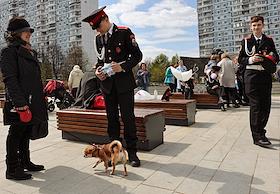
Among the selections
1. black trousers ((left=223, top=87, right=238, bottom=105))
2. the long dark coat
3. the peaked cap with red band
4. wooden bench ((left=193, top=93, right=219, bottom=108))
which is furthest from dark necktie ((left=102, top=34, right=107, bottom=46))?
black trousers ((left=223, top=87, right=238, bottom=105))

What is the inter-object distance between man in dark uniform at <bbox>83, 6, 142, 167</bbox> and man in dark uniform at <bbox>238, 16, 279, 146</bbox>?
1.81m

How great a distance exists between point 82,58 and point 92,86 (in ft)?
162

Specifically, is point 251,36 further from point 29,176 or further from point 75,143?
point 29,176

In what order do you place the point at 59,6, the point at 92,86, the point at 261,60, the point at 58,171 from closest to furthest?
1. the point at 58,171
2. the point at 261,60
3. the point at 92,86
4. the point at 59,6

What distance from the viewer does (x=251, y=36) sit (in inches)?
175

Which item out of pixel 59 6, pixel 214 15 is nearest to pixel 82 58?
pixel 59 6

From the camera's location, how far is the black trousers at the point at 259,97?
432cm

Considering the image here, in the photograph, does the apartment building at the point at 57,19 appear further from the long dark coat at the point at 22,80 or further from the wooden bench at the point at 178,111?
the long dark coat at the point at 22,80

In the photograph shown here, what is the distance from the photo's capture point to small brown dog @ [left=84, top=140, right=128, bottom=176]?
313 centimetres

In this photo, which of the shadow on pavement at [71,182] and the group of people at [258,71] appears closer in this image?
the shadow on pavement at [71,182]

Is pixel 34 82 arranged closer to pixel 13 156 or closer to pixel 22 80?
pixel 22 80

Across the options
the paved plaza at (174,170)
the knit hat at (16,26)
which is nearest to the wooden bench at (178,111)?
the paved plaza at (174,170)

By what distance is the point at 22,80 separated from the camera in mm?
3139

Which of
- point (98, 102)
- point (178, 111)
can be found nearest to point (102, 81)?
point (98, 102)
